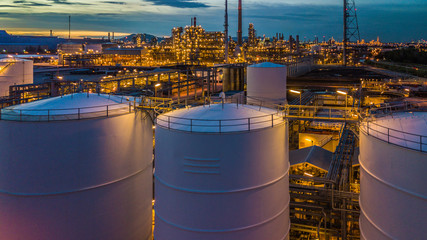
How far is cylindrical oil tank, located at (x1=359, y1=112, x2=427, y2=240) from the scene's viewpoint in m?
7.78

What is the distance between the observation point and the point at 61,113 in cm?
1112

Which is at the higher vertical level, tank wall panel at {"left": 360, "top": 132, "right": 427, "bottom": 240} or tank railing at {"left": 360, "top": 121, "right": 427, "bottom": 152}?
tank railing at {"left": 360, "top": 121, "right": 427, "bottom": 152}

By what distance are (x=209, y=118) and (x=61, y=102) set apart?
5757mm

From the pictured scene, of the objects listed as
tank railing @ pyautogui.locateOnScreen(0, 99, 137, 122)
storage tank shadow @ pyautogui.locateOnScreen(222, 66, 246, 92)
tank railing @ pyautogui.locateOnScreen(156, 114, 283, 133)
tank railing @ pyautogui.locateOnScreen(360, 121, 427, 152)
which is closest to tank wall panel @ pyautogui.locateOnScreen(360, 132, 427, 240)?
tank railing @ pyautogui.locateOnScreen(360, 121, 427, 152)

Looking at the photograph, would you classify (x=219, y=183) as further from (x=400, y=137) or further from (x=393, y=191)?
(x=400, y=137)

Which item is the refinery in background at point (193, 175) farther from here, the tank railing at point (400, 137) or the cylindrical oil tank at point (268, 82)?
the cylindrical oil tank at point (268, 82)

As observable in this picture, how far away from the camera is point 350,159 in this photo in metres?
14.5

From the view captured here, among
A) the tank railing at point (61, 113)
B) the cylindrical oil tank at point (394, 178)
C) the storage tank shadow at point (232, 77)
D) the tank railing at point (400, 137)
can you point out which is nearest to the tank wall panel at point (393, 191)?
the cylindrical oil tank at point (394, 178)

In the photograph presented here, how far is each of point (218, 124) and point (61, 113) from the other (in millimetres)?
5520

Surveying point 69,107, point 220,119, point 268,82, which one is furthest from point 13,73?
point 220,119

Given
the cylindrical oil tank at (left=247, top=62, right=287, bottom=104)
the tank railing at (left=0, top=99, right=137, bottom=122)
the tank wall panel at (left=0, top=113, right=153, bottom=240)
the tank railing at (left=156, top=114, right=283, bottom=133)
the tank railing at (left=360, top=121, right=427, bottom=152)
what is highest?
the cylindrical oil tank at (left=247, top=62, right=287, bottom=104)

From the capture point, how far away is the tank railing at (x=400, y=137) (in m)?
7.90

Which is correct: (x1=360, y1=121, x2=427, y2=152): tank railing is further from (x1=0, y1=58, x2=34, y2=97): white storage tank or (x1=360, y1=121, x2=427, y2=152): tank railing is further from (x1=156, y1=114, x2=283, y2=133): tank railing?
(x1=0, y1=58, x2=34, y2=97): white storage tank

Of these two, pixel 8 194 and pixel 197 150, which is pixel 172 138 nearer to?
pixel 197 150
